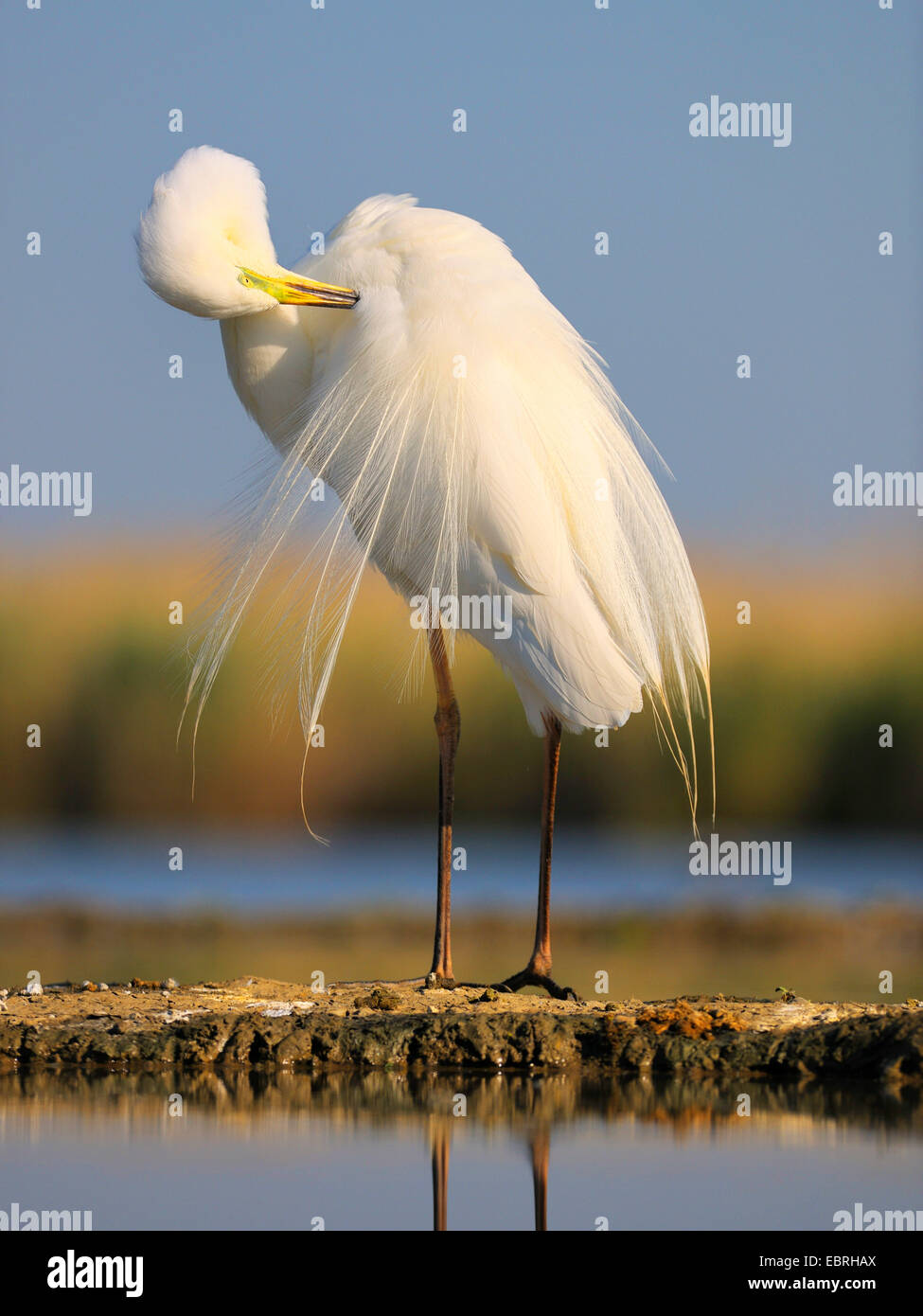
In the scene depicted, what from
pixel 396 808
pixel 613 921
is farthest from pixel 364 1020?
pixel 396 808

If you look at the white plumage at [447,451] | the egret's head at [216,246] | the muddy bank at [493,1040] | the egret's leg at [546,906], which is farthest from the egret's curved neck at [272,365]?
the muddy bank at [493,1040]

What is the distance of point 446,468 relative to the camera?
6883mm

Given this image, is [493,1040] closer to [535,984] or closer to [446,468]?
[535,984]

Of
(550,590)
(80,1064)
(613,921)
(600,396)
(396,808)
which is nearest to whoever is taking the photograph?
(80,1064)

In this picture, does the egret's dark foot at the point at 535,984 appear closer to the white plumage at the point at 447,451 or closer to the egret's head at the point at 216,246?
the white plumage at the point at 447,451

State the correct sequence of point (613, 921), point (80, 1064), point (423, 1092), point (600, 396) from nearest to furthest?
point (423, 1092)
point (80, 1064)
point (600, 396)
point (613, 921)

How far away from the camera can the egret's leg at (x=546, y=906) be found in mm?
6965

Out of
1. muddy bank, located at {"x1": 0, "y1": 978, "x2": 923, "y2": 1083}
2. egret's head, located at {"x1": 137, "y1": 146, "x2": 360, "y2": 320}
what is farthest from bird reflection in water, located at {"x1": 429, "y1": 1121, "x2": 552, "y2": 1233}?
egret's head, located at {"x1": 137, "y1": 146, "x2": 360, "y2": 320}

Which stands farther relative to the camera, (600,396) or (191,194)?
(600,396)

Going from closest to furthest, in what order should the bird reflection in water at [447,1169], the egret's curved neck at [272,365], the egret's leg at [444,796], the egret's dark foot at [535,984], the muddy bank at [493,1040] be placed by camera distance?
the bird reflection in water at [447,1169]
the muddy bank at [493,1040]
the egret's dark foot at [535,984]
the egret's leg at [444,796]
the egret's curved neck at [272,365]

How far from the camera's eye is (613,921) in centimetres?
1007

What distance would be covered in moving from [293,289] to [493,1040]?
3.38 m

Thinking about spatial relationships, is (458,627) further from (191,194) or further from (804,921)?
(804,921)

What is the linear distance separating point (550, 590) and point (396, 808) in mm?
7180
